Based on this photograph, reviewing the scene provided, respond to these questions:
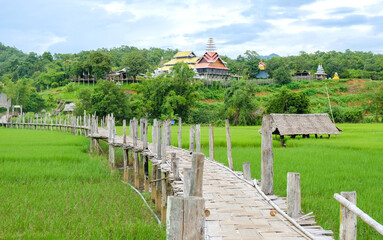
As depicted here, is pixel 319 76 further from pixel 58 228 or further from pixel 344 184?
pixel 58 228

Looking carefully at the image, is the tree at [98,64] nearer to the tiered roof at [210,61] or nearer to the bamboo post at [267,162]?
the tiered roof at [210,61]

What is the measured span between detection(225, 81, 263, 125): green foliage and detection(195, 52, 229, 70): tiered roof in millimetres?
16480

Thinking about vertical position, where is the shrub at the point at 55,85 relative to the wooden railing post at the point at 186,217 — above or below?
above

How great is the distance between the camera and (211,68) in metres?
54.3

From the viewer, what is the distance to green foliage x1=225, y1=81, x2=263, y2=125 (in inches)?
1421

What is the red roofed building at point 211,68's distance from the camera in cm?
5394

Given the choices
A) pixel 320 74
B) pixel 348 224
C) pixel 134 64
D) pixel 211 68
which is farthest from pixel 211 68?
pixel 348 224

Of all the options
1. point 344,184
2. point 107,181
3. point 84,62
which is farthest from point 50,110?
point 344,184

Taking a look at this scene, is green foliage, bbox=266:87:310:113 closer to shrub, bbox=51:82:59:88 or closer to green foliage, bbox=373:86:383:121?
green foliage, bbox=373:86:383:121

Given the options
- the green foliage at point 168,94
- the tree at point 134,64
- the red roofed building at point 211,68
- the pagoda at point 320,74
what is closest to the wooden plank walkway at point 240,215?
the green foliage at point 168,94

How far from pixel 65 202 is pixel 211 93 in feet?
138

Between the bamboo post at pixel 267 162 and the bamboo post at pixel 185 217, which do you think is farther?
the bamboo post at pixel 267 162

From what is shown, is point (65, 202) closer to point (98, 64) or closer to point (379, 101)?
point (379, 101)

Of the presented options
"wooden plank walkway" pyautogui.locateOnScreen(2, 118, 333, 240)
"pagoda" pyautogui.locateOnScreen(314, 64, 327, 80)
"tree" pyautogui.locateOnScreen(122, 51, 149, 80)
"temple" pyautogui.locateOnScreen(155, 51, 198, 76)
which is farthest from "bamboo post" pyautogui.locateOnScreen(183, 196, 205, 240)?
"pagoda" pyautogui.locateOnScreen(314, 64, 327, 80)
